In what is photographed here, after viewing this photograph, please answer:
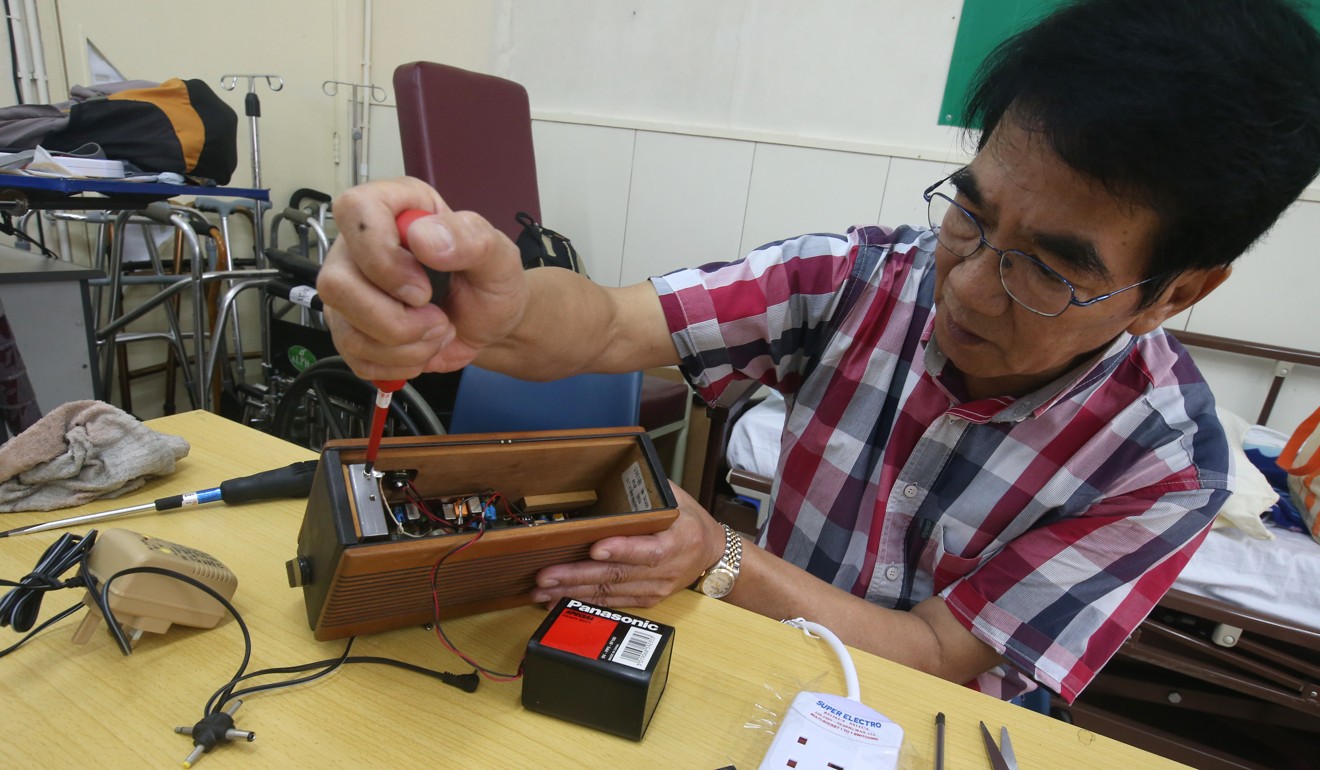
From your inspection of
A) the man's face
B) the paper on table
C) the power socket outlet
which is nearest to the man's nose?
the man's face

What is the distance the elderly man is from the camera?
0.54m

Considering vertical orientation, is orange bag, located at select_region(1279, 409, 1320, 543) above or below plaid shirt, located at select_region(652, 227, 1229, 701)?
below

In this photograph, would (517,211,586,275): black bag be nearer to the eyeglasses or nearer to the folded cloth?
the folded cloth

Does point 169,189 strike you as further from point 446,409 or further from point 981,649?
point 981,649

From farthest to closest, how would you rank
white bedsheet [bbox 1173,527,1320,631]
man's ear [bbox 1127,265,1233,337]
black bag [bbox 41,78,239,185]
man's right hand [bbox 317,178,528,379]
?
black bag [bbox 41,78,239,185] < white bedsheet [bbox 1173,527,1320,631] < man's ear [bbox 1127,265,1233,337] < man's right hand [bbox 317,178,528,379]

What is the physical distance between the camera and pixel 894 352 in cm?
89

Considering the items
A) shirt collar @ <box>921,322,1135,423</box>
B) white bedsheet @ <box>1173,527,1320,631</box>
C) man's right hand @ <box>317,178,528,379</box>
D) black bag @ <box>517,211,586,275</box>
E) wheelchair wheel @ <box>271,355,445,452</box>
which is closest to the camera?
man's right hand @ <box>317,178,528,379</box>

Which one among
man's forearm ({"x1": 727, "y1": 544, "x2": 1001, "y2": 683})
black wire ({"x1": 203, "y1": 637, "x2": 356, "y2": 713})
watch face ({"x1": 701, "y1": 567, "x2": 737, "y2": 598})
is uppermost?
black wire ({"x1": 203, "y1": 637, "x2": 356, "y2": 713})

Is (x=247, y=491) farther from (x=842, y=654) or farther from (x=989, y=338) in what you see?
(x=989, y=338)

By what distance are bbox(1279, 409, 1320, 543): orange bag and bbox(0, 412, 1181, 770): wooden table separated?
1.30 metres

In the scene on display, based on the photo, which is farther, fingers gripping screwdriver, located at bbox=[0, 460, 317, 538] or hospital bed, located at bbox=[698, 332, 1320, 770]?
hospital bed, located at bbox=[698, 332, 1320, 770]

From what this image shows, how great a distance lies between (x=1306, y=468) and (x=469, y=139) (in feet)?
7.52

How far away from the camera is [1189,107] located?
53 cm

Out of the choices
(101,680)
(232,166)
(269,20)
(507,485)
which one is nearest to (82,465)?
Answer: (101,680)
